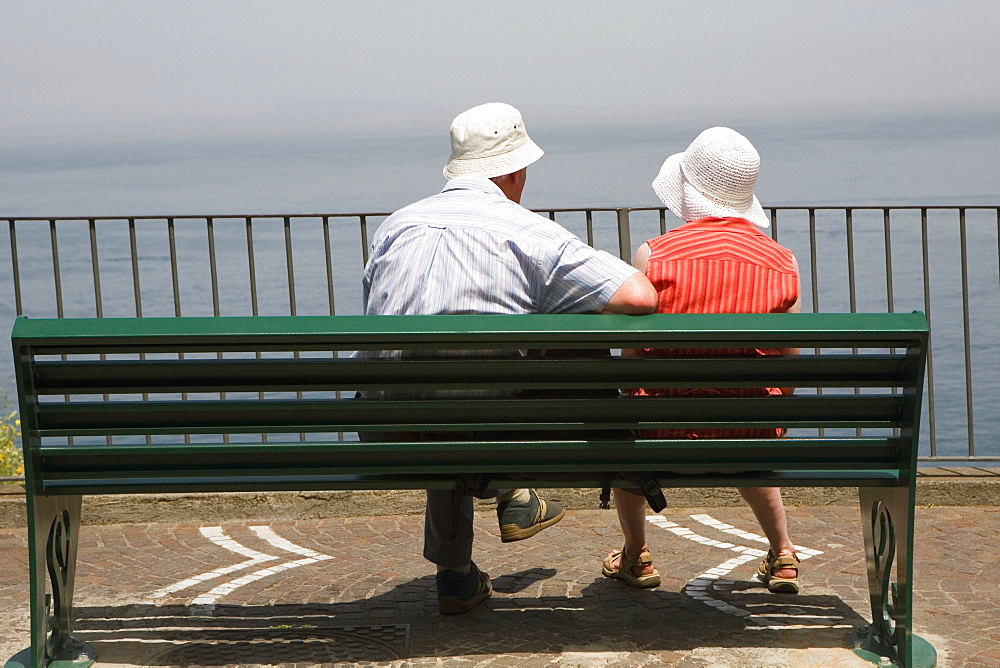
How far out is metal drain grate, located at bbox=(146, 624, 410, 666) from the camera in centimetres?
362

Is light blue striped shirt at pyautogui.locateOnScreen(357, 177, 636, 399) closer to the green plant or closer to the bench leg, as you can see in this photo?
the bench leg

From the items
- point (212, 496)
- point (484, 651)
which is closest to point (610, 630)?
point (484, 651)

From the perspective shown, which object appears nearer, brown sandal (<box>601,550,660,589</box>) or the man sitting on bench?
the man sitting on bench

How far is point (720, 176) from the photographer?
3.81 meters

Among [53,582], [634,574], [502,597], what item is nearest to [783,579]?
[634,574]

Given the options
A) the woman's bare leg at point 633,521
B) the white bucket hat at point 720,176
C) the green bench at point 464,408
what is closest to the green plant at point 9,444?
the green bench at point 464,408

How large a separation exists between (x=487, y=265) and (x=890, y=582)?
147cm

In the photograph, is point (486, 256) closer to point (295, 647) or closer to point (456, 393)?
point (456, 393)

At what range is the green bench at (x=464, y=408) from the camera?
3.20m

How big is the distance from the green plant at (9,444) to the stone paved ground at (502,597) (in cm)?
248

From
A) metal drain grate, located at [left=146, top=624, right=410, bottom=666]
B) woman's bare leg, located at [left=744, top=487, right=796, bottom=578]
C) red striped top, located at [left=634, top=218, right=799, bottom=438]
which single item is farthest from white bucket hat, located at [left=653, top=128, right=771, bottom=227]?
metal drain grate, located at [left=146, top=624, right=410, bottom=666]

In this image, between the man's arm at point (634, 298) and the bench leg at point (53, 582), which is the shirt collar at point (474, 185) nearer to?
the man's arm at point (634, 298)

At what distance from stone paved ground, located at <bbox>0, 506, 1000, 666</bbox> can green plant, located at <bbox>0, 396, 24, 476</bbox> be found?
2480 millimetres

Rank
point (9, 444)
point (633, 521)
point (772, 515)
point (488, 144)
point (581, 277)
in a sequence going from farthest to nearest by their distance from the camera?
point (9, 444), point (633, 521), point (772, 515), point (488, 144), point (581, 277)
